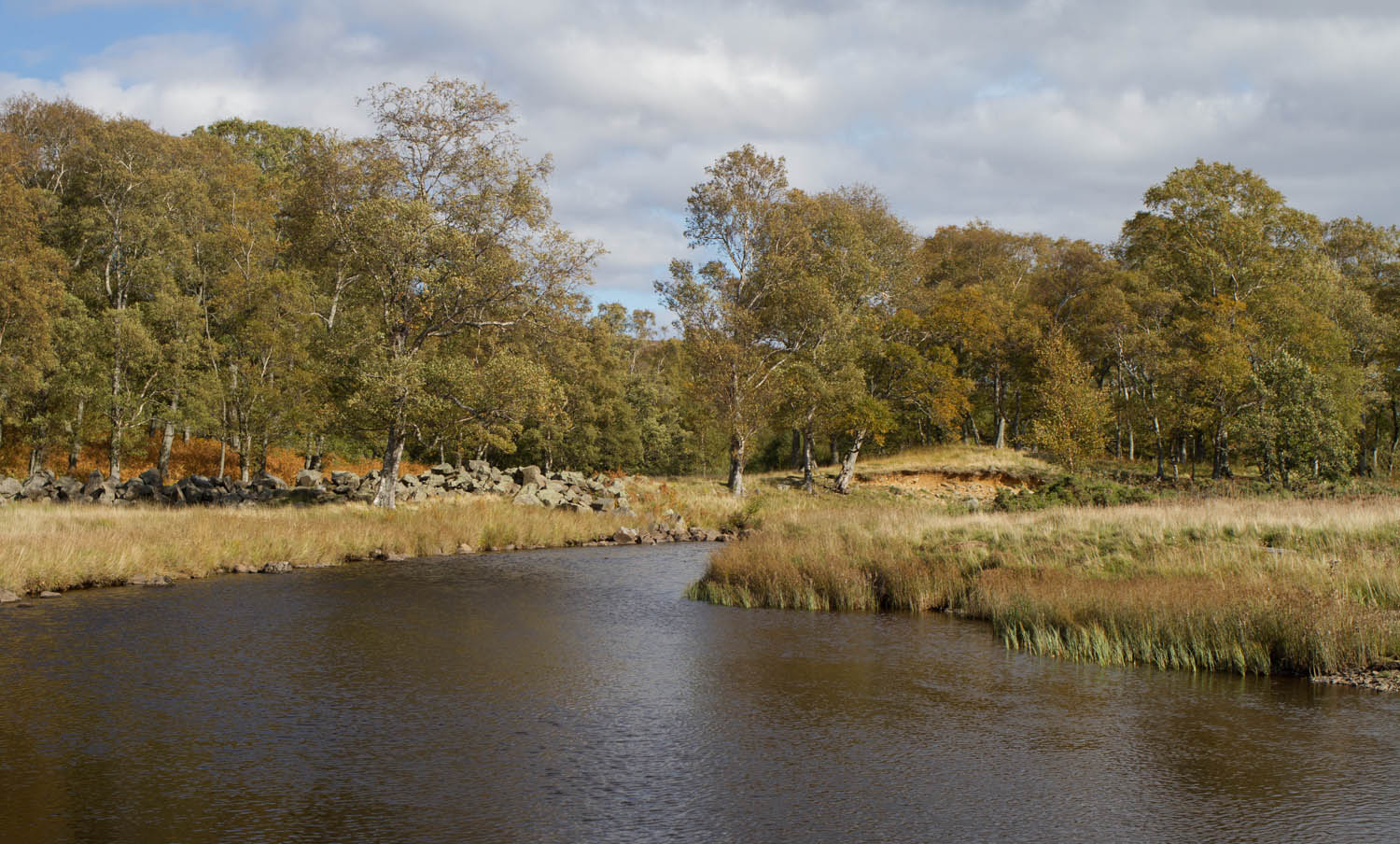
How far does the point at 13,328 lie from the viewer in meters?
42.3

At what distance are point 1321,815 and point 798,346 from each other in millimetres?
48744

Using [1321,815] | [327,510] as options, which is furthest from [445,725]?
[327,510]

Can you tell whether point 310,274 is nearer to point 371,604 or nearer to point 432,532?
point 432,532

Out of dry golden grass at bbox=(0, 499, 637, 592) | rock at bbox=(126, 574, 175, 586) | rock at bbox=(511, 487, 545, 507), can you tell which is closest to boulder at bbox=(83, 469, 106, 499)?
dry golden grass at bbox=(0, 499, 637, 592)

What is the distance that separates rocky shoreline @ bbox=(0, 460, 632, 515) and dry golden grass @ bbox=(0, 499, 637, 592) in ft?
7.78

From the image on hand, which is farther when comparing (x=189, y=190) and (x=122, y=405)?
(x=189, y=190)

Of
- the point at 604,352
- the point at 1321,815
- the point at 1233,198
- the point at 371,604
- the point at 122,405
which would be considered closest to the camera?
the point at 1321,815

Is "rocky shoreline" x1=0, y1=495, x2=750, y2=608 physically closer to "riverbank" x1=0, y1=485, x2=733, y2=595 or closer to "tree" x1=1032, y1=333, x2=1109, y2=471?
"riverbank" x1=0, y1=485, x2=733, y2=595

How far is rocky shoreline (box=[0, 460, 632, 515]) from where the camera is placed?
39625 mm

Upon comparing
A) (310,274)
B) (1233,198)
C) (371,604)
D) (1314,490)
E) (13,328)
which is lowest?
(371,604)

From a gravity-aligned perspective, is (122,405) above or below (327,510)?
above

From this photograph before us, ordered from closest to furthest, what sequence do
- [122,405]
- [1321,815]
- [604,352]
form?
1. [1321,815]
2. [122,405]
3. [604,352]

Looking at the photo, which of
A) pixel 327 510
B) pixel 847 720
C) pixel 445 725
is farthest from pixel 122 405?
pixel 847 720

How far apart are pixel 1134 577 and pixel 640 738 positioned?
13603 mm
